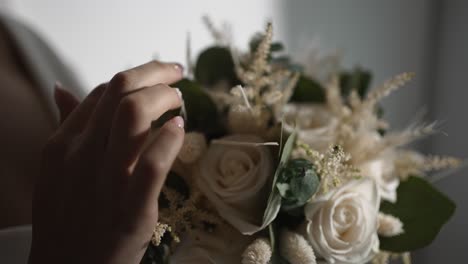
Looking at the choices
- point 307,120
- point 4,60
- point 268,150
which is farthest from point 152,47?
point 268,150

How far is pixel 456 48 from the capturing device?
1.01m

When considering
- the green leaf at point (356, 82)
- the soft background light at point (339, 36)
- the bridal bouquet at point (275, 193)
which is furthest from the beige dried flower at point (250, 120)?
the soft background light at point (339, 36)

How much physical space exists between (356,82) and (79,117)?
46cm

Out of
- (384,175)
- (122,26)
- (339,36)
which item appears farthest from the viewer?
(339,36)

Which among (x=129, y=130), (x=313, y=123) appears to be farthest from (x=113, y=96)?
(x=313, y=123)

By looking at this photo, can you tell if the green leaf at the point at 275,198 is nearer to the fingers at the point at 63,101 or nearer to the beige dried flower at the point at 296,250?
the beige dried flower at the point at 296,250

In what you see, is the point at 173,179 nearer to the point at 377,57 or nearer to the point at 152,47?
the point at 152,47

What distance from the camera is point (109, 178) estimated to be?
14.0 inches

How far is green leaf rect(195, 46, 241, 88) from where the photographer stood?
611mm

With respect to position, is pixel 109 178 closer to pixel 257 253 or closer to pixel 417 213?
pixel 257 253

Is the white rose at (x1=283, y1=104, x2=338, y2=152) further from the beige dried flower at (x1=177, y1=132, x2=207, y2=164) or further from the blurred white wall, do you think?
the blurred white wall

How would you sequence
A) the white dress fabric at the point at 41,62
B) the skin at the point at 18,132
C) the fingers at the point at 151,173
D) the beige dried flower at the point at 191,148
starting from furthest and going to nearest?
the white dress fabric at the point at 41,62
the skin at the point at 18,132
the beige dried flower at the point at 191,148
the fingers at the point at 151,173

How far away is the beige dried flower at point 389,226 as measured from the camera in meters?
0.49

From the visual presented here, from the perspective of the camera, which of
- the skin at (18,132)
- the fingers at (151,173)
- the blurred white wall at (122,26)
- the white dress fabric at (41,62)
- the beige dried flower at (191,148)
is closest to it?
the fingers at (151,173)
